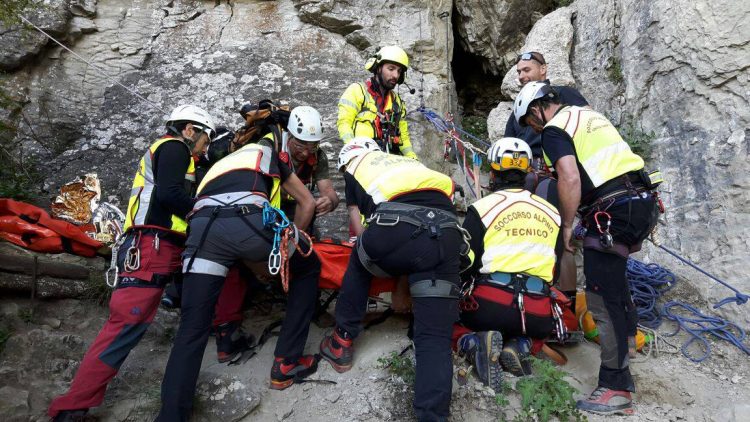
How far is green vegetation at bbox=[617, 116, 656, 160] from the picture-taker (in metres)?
4.98

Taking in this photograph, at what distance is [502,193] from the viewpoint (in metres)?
3.44

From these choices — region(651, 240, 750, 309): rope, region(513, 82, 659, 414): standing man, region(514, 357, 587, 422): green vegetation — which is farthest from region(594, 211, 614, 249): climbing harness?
region(514, 357, 587, 422): green vegetation

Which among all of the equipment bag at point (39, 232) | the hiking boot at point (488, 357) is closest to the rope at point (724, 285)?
the hiking boot at point (488, 357)

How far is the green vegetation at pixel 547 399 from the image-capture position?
9.48ft

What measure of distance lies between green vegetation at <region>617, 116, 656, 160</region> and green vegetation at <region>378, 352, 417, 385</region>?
11.2 feet

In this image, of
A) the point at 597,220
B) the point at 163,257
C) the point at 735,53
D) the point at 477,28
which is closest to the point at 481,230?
the point at 597,220

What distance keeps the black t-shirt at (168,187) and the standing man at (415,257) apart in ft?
3.84

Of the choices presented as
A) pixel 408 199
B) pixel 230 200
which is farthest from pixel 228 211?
pixel 408 199

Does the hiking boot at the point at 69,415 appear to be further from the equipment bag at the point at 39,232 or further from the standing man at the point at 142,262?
the equipment bag at the point at 39,232

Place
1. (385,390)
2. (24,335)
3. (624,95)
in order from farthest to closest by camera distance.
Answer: (624,95) < (24,335) < (385,390)

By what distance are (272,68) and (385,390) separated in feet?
17.0

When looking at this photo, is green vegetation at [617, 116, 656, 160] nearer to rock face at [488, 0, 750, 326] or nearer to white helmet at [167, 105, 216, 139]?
rock face at [488, 0, 750, 326]

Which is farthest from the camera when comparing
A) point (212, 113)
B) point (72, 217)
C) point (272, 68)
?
point (272, 68)

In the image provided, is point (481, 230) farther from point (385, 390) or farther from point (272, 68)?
point (272, 68)
